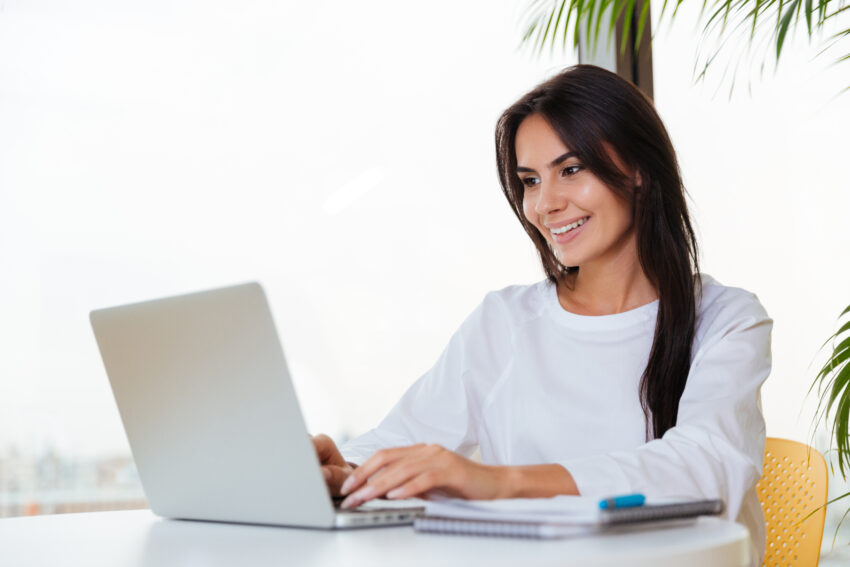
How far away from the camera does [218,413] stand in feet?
3.20

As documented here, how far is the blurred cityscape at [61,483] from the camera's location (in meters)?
2.35

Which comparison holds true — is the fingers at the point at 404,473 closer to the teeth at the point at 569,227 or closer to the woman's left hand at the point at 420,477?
the woman's left hand at the point at 420,477

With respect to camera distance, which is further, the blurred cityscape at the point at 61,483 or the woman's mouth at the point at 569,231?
the blurred cityscape at the point at 61,483

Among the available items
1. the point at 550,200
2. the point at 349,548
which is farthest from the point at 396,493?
the point at 550,200

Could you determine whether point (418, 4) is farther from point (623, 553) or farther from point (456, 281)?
point (623, 553)

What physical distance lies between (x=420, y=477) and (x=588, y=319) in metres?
0.87

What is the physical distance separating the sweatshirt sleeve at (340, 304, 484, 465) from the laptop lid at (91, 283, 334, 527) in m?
0.67

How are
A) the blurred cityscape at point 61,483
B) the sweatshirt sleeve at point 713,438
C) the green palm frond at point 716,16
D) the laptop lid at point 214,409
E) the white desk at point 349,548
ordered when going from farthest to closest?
the blurred cityscape at point 61,483 < the green palm frond at point 716,16 < the sweatshirt sleeve at point 713,438 < the laptop lid at point 214,409 < the white desk at point 349,548

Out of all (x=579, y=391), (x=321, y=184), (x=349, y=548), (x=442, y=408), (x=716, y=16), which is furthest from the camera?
(x=321, y=184)

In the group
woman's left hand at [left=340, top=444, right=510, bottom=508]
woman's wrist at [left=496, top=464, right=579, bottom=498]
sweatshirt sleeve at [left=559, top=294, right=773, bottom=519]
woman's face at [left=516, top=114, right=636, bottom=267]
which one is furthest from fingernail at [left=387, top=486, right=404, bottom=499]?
woman's face at [left=516, top=114, right=636, bottom=267]

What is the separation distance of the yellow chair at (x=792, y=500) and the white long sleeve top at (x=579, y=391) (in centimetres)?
19

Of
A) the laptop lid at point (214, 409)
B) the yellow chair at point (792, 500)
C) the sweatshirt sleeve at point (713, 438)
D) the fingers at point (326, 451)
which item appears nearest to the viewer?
the laptop lid at point (214, 409)

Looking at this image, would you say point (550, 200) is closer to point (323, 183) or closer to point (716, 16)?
point (716, 16)

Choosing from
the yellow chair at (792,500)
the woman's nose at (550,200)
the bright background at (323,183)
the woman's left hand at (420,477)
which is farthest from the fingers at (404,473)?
the bright background at (323,183)
